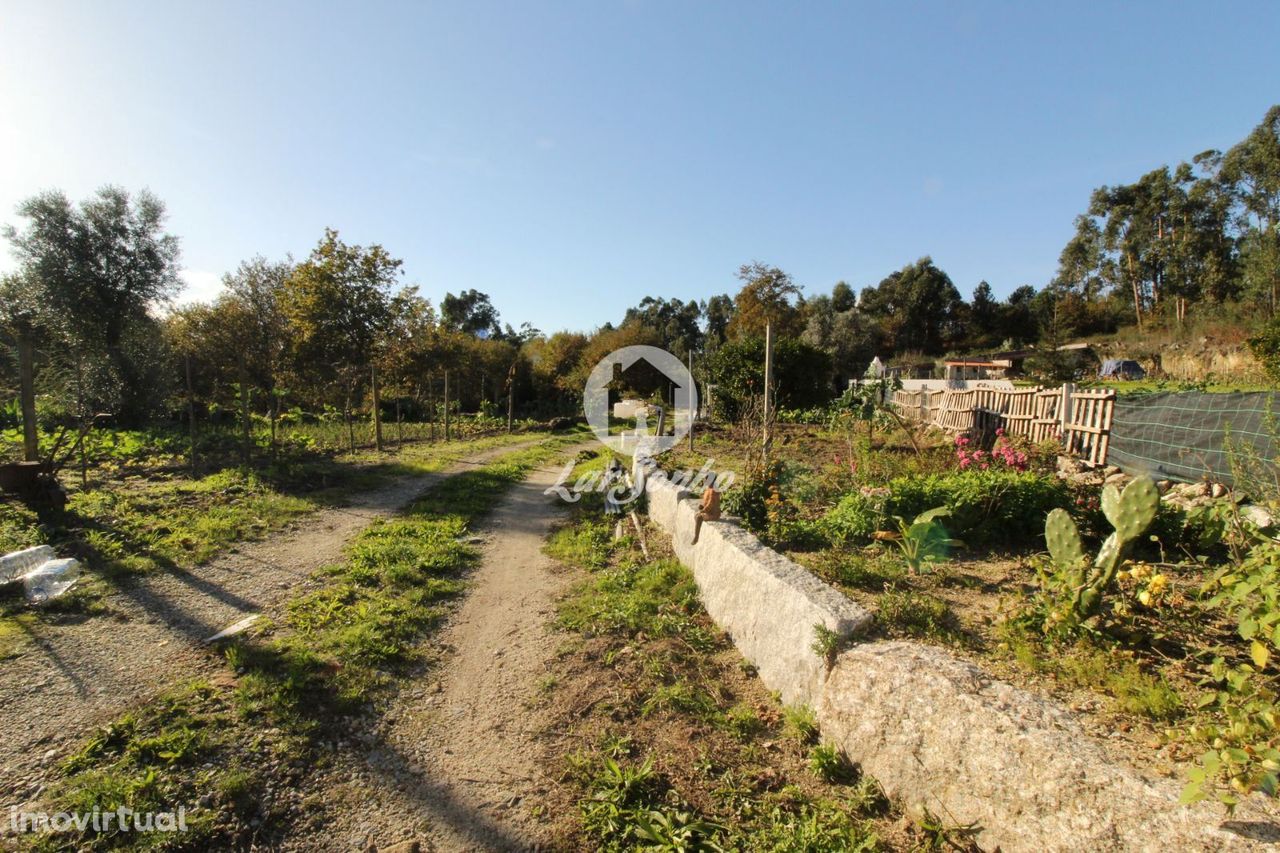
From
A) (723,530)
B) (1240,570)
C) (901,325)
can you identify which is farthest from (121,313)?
(901,325)

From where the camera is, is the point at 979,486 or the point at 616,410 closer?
the point at 979,486

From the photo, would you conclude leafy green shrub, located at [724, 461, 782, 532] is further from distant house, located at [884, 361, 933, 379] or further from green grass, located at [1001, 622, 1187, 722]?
distant house, located at [884, 361, 933, 379]

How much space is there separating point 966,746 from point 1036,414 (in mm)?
9734

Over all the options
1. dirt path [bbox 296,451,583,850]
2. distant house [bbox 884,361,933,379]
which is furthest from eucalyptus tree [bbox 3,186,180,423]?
distant house [bbox 884,361,933,379]

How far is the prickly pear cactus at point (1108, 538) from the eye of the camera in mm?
2850

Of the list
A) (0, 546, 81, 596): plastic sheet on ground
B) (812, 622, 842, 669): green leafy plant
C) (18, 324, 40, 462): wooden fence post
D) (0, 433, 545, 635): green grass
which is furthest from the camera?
(18, 324, 40, 462): wooden fence post

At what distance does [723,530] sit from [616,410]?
16.8m

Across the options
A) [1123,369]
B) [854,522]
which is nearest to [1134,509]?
[854,522]

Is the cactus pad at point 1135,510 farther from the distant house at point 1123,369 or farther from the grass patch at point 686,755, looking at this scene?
the distant house at point 1123,369

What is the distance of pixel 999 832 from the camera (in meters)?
1.96

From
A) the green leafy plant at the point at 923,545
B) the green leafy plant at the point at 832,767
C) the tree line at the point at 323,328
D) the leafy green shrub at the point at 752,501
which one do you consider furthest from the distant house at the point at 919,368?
the green leafy plant at the point at 832,767

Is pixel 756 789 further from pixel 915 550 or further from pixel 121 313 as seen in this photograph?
pixel 121 313

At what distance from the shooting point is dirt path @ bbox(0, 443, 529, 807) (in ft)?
8.68

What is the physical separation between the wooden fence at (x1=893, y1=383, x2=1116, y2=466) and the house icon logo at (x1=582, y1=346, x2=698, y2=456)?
6.41 meters
